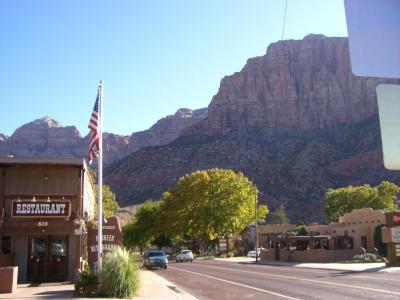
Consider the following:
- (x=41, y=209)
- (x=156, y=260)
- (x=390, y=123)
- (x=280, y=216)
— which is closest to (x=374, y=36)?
(x=390, y=123)

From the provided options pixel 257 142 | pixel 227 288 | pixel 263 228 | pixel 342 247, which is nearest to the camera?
pixel 227 288

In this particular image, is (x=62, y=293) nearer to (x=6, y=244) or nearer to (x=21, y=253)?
(x=21, y=253)

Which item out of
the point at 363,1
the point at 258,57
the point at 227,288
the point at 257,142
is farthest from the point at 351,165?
the point at 363,1

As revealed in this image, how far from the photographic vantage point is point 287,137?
446ft

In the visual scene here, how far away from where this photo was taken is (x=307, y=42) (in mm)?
178375

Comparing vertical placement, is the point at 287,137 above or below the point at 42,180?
above

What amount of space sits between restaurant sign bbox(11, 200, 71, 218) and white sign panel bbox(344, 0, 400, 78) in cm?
2176

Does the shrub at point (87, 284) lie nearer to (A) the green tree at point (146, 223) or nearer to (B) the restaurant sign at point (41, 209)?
(B) the restaurant sign at point (41, 209)

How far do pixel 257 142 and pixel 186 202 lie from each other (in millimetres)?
62361

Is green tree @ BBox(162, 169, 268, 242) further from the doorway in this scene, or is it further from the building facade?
the doorway

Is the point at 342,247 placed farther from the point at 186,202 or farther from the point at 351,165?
the point at 351,165

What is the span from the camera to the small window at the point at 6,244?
80.0 ft

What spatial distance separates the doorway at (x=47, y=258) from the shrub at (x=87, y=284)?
6.88 metres

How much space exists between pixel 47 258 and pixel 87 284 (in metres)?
7.26
